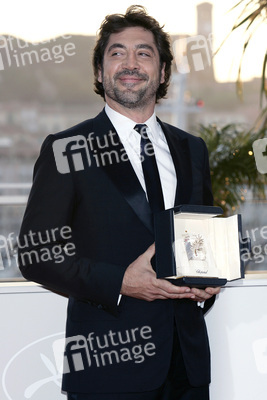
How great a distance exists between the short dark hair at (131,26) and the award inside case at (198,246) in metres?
0.58

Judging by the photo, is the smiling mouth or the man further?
the smiling mouth

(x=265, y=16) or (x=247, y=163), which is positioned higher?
(x=265, y=16)

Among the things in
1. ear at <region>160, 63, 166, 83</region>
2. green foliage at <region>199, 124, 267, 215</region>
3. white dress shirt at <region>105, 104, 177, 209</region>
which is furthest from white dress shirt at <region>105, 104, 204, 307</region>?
green foliage at <region>199, 124, 267, 215</region>

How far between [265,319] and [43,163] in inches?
36.0

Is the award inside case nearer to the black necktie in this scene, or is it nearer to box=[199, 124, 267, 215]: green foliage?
the black necktie

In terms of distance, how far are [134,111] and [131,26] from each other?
291 mm

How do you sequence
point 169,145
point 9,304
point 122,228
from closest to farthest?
point 122,228 → point 169,145 → point 9,304

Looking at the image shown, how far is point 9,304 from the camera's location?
1.87m

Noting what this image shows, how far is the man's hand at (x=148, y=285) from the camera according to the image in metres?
1.42

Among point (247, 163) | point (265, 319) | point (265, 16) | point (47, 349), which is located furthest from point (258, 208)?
point (47, 349)

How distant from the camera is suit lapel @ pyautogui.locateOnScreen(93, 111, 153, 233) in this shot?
5.11 feet

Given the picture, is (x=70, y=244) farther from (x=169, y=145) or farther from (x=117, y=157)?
(x=169, y=145)

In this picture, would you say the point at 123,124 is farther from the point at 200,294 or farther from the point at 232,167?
the point at 232,167

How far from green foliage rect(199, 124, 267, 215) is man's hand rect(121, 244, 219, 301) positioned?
301 centimetres
